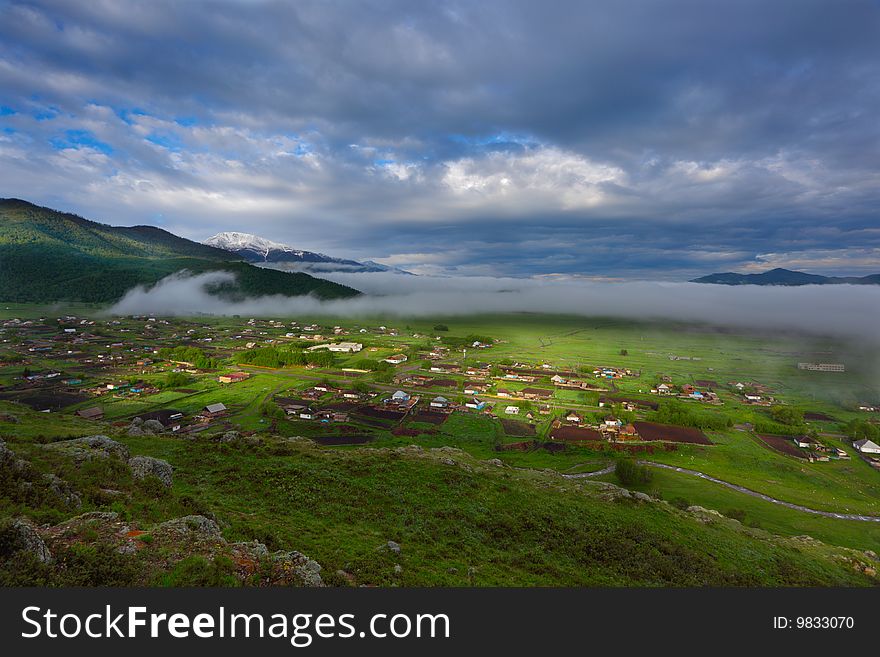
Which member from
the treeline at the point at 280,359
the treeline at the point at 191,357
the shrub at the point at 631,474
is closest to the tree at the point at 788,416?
the shrub at the point at 631,474

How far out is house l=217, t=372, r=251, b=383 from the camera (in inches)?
2548

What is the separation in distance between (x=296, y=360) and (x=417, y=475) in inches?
2513

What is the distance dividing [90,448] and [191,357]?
68.9 m

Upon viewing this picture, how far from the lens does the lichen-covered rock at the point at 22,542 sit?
7895 millimetres

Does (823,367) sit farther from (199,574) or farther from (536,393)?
(199,574)

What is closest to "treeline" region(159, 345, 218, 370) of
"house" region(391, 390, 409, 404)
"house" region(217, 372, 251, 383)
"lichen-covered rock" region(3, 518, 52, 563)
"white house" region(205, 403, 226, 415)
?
"house" region(217, 372, 251, 383)

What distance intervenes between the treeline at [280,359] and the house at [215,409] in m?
28.7

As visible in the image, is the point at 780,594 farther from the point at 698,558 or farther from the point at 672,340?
the point at 672,340

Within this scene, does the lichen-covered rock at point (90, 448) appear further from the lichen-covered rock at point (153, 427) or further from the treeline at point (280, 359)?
the treeline at point (280, 359)

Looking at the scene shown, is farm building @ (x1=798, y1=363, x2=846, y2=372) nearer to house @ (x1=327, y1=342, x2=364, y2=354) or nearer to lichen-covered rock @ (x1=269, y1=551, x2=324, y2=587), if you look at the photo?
house @ (x1=327, y1=342, x2=364, y2=354)

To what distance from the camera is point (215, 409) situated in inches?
1924

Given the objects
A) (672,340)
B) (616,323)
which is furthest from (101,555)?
(616,323)

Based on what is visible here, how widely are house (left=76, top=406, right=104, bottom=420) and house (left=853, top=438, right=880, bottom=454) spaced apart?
318ft

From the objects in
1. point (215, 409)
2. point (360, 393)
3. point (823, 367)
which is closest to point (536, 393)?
point (360, 393)
